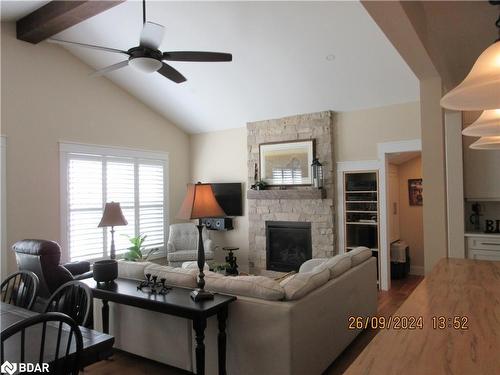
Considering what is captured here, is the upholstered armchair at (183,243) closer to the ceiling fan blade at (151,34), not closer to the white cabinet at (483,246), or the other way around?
the ceiling fan blade at (151,34)

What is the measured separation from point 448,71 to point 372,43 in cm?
151

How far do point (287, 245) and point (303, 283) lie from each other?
353 cm

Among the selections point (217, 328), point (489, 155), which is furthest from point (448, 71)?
point (217, 328)

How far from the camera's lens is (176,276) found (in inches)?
118

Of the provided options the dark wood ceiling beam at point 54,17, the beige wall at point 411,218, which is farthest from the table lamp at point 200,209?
the beige wall at point 411,218

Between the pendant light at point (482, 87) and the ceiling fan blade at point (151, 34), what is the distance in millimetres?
2493

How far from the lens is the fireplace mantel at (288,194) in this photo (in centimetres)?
562

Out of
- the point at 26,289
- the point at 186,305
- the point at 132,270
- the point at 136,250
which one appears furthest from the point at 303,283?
the point at 136,250


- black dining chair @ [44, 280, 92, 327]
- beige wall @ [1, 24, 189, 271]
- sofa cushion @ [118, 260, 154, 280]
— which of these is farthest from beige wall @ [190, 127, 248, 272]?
black dining chair @ [44, 280, 92, 327]

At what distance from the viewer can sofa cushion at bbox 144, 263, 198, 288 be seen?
292 cm

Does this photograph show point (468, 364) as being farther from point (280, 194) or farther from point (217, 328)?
point (280, 194)

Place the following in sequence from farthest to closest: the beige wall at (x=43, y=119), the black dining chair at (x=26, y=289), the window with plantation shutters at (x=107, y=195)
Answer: the window with plantation shutters at (x=107, y=195), the beige wall at (x=43, y=119), the black dining chair at (x=26, y=289)

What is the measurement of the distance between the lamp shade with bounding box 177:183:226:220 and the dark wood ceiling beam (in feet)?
8.72

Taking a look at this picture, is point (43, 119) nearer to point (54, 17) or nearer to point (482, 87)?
point (54, 17)
